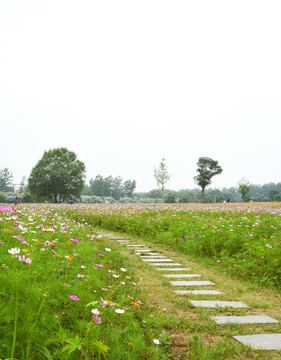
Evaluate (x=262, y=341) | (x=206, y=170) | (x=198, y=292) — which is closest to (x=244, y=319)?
(x=262, y=341)

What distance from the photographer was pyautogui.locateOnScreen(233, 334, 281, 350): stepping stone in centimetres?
251

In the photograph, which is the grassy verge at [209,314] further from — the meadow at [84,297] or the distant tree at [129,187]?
the distant tree at [129,187]

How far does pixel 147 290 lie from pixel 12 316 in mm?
2476

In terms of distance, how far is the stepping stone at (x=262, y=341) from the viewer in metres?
2.51

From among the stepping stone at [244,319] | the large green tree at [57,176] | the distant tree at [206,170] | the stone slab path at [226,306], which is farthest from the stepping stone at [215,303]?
the distant tree at [206,170]

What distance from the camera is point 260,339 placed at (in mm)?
2668

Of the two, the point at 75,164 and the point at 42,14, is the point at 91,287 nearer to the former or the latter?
the point at 42,14

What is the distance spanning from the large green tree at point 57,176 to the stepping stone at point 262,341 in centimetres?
3632

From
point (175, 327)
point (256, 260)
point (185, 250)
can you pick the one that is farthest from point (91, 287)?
point (185, 250)

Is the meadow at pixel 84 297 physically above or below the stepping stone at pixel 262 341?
above

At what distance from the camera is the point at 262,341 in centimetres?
262

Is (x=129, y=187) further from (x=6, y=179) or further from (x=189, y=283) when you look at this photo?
(x=189, y=283)

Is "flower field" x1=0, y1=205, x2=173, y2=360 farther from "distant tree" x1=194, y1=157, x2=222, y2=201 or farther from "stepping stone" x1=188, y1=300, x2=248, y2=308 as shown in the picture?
"distant tree" x1=194, y1=157, x2=222, y2=201

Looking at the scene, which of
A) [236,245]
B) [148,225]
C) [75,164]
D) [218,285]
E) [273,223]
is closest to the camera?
[218,285]
